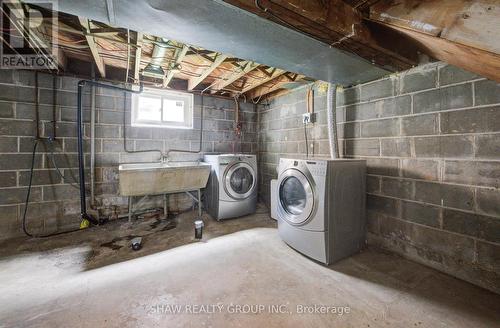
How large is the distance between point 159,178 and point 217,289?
5.65 feet

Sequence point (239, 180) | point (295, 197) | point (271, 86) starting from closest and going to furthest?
point (295, 197) < point (239, 180) < point (271, 86)

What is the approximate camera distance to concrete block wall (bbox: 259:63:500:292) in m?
1.60

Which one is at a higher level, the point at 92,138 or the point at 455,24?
the point at 455,24

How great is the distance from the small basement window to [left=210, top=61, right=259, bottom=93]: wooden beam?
1.77ft

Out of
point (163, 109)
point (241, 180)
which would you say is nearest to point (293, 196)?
point (241, 180)

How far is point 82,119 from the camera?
2.84m

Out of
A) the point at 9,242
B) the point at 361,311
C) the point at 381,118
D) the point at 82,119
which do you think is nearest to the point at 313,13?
the point at 381,118

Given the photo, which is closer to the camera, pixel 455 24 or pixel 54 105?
pixel 455 24

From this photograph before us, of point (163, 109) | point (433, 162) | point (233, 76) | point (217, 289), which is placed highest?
point (233, 76)

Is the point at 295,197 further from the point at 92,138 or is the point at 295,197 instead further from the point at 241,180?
the point at 92,138

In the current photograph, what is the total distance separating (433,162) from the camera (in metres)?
1.88

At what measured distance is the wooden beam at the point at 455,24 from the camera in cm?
100

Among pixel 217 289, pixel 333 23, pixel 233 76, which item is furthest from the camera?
pixel 233 76

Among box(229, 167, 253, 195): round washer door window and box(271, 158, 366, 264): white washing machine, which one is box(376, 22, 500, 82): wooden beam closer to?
box(271, 158, 366, 264): white washing machine
